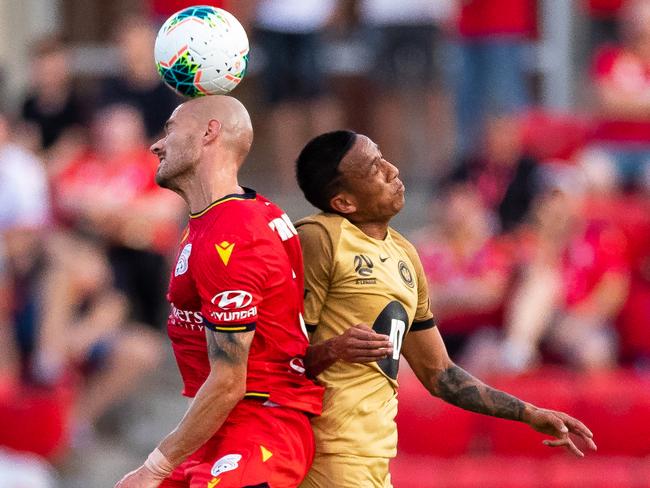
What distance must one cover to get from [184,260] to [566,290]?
5.26m

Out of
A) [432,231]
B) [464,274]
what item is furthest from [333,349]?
[432,231]

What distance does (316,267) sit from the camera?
5.11 meters

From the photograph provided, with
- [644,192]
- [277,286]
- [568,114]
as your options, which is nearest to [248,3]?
[568,114]

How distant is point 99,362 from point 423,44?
3.68 metres

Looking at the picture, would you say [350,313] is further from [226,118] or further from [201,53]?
[201,53]

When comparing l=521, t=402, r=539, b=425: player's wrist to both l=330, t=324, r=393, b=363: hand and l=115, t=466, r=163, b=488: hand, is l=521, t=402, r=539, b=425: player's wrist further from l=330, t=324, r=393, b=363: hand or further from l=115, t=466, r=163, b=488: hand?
l=115, t=466, r=163, b=488: hand

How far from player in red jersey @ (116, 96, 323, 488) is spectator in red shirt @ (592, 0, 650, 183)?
6176mm

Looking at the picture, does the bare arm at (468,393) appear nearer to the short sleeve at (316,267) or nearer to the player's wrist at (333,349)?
the short sleeve at (316,267)

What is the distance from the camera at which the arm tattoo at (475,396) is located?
5359mm

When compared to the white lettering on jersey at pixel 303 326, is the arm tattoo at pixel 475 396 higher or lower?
lower

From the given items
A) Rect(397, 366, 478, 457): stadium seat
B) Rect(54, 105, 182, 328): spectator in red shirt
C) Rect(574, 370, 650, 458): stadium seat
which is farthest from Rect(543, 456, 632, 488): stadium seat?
Rect(54, 105, 182, 328): spectator in red shirt

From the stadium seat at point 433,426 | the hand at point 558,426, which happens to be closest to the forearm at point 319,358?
the hand at point 558,426

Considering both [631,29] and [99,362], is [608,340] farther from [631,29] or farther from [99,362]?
[99,362]

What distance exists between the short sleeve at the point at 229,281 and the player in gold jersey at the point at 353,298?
33 cm
